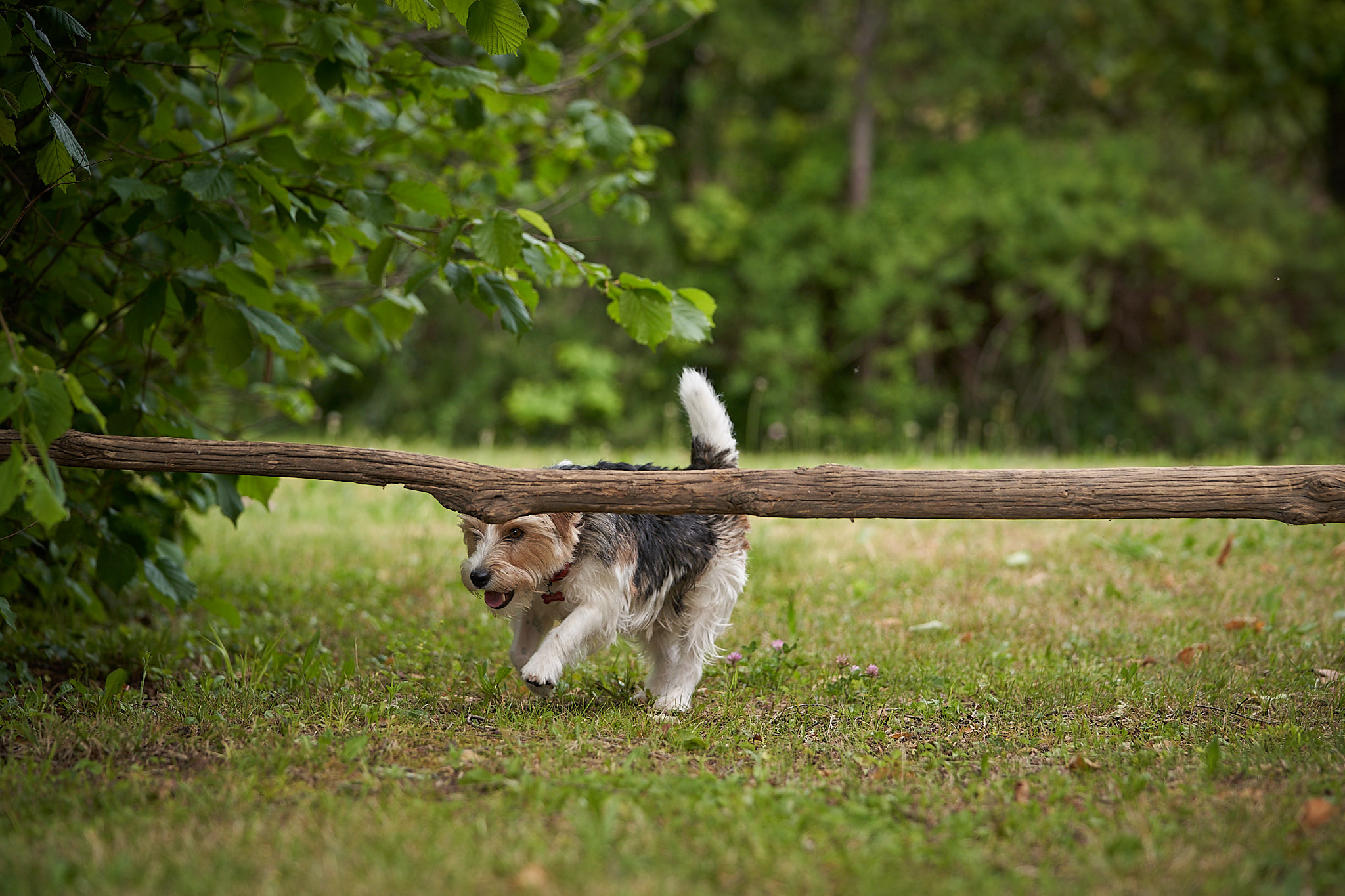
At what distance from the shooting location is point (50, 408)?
2.90 metres

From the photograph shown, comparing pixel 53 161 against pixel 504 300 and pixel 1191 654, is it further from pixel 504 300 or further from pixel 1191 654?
pixel 1191 654

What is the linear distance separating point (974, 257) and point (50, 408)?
43.7ft

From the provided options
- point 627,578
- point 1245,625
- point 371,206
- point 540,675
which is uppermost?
point 371,206

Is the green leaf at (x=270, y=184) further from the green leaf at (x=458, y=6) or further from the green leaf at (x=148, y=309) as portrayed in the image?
the green leaf at (x=458, y=6)

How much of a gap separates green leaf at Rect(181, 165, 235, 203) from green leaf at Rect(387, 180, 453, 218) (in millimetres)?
636

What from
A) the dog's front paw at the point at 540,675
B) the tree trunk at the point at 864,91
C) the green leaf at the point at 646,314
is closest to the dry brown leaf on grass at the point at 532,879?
the dog's front paw at the point at 540,675

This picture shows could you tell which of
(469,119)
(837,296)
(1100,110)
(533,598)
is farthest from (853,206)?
(533,598)

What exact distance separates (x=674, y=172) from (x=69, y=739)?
14.1m

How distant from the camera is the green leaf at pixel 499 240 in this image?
12.8 feet

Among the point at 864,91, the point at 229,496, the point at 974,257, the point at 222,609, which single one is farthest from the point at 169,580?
the point at 864,91

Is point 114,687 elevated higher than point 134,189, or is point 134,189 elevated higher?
point 134,189

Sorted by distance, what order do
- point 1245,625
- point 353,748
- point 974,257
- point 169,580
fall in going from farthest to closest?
point 974,257, point 1245,625, point 169,580, point 353,748

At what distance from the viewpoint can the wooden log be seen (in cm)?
332

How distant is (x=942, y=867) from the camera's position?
2619mm
